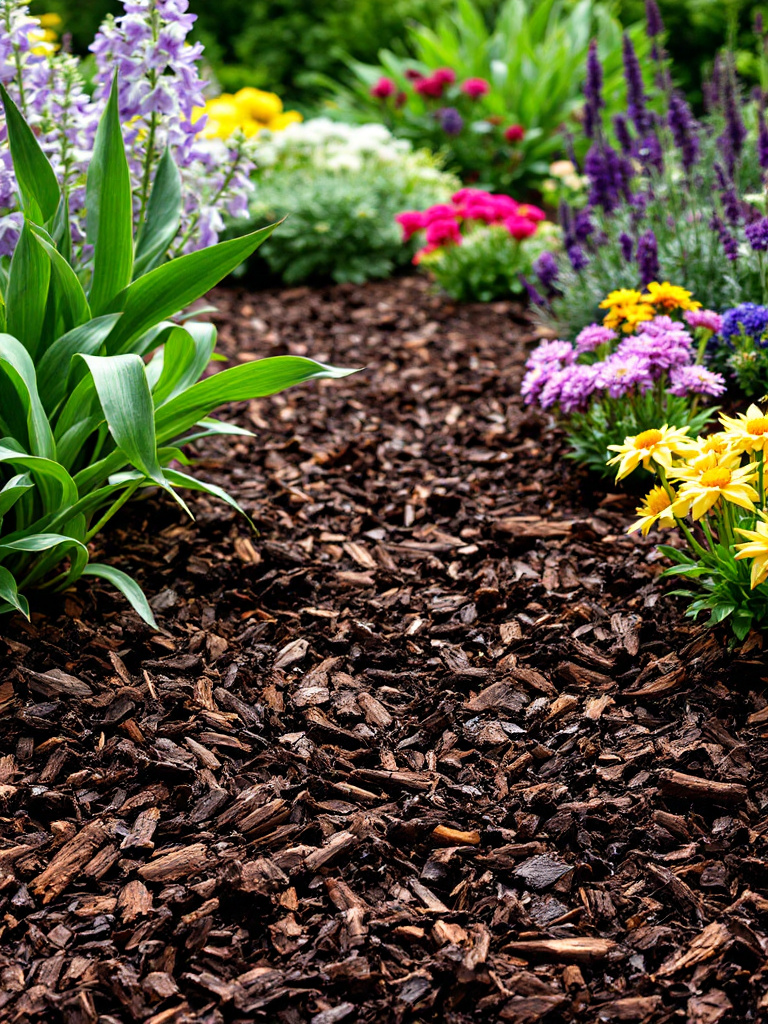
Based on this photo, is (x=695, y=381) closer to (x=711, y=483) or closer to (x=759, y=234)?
(x=759, y=234)

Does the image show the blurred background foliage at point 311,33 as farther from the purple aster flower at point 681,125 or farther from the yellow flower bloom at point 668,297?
the yellow flower bloom at point 668,297

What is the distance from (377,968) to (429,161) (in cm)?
643

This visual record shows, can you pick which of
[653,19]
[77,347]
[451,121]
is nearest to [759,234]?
[653,19]

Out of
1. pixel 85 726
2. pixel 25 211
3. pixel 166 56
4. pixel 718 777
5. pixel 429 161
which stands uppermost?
pixel 166 56

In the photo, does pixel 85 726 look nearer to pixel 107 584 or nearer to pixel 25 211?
pixel 107 584

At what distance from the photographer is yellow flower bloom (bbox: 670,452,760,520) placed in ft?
6.46

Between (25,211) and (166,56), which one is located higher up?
(166,56)

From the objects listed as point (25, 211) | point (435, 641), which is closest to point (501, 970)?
point (435, 641)

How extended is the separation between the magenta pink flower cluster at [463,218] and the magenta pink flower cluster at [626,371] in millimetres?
1984

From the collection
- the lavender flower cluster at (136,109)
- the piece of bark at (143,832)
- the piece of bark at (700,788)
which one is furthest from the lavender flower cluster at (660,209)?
the piece of bark at (143,832)

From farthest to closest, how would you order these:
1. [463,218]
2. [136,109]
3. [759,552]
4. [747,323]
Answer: [463,218] → [747,323] → [136,109] → [759,552]

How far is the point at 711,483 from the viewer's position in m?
2.00

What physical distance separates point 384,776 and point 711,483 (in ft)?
3.12

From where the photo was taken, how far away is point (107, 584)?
2586 mm
